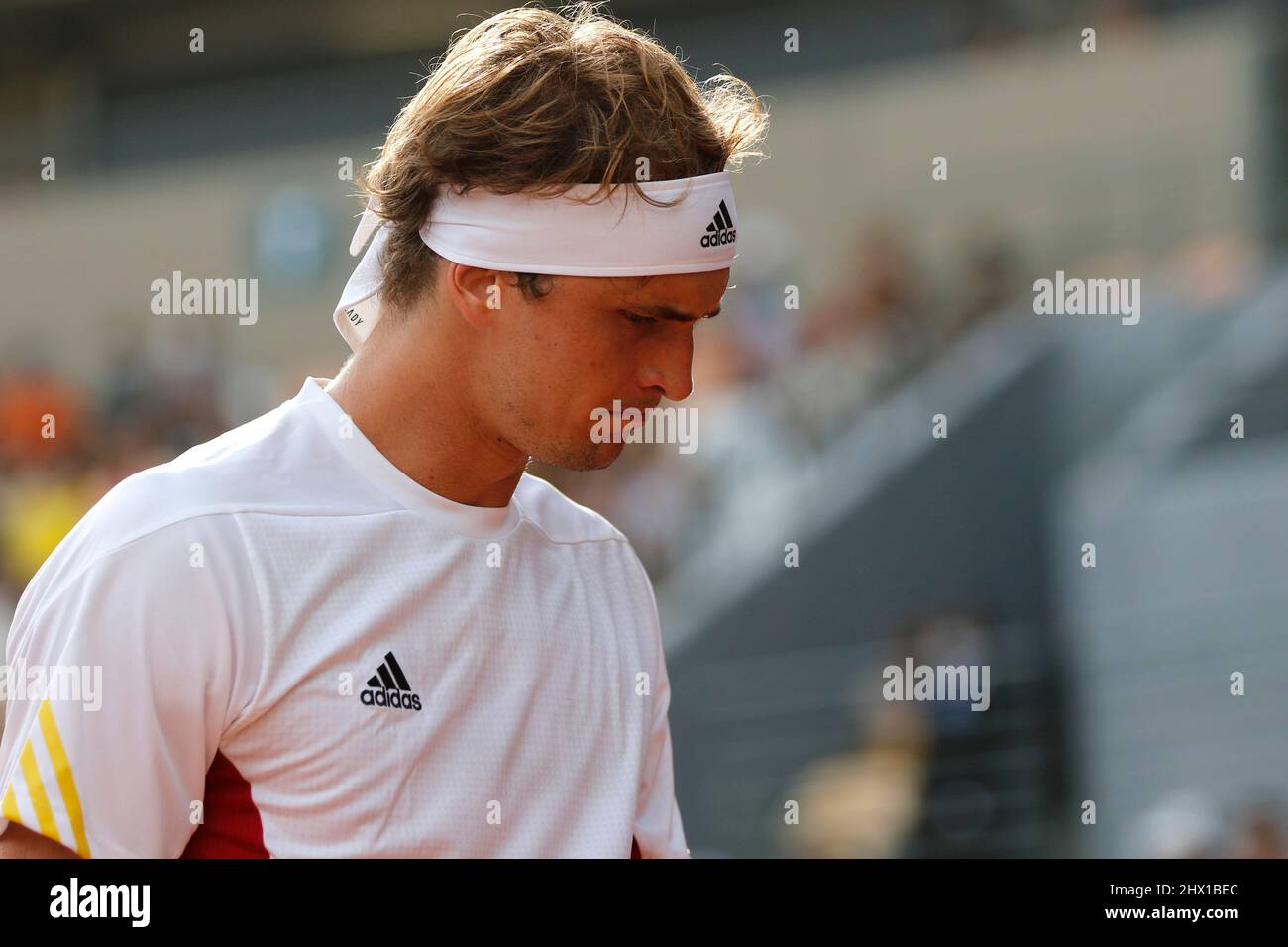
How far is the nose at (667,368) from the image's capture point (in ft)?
8.11

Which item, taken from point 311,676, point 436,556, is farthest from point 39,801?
point 436,556

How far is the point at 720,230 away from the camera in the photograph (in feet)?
8.32

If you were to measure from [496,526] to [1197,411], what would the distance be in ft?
24.0

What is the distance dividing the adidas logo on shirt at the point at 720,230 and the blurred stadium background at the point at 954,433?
5057 millimetres

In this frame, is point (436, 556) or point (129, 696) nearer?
point (129, 696)

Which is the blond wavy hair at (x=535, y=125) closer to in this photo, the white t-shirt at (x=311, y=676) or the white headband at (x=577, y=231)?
the white headband at (x=577, y=231)

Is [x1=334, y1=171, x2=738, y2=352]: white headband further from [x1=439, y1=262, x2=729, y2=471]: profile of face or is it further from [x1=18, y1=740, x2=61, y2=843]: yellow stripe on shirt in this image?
[x1=18, y1=740, x2=61, y2=843]: yellow stripe on shirt

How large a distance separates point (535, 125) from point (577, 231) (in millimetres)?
156

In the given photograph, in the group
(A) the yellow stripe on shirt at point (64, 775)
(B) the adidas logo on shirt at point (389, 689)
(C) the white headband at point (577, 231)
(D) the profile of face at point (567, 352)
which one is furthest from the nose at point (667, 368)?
(A) the yellow stripe on shirt at point (64, 775)

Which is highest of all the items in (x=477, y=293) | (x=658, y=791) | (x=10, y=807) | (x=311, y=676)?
(x=477, y=293)

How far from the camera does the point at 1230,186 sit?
10031 mm

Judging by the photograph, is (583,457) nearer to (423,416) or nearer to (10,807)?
(423,416)

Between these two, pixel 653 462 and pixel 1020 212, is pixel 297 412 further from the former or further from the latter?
pixel 1020 212
